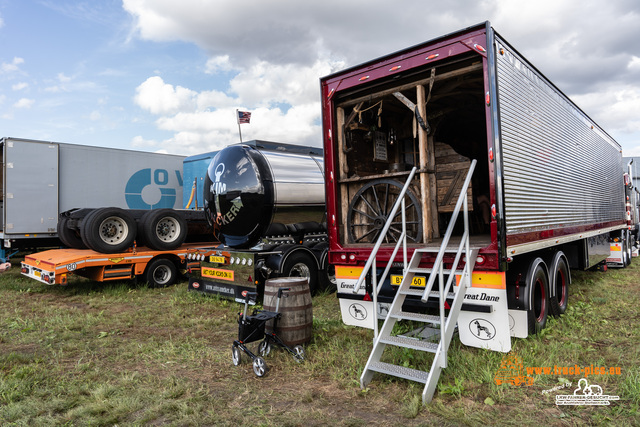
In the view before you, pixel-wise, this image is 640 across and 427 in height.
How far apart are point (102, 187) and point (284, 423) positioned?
35.1 ft

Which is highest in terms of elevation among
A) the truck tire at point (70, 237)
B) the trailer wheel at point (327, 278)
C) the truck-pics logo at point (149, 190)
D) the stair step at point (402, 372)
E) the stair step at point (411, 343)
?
the truck-pics logo at point (149, 190)

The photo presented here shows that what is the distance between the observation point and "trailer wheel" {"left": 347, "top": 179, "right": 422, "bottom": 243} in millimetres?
5656

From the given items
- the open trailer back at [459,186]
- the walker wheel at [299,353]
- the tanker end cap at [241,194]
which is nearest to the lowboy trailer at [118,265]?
the tanker end cap at [241,194]

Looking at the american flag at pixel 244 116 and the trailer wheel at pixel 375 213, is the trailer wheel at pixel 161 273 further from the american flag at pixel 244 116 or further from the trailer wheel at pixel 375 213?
the american flag at pixel 244 116

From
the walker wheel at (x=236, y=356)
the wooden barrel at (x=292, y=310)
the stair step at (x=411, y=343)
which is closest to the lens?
the stair step at (x=411, y=343)

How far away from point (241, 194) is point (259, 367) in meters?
3.68

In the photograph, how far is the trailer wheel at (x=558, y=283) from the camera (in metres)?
5.66

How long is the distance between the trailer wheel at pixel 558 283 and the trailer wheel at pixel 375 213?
5.99 feet

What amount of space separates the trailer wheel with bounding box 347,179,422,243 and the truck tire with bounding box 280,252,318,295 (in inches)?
66.6

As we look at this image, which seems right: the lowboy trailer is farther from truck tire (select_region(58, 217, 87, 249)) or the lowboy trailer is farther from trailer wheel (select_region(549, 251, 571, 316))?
trailer wheel (select_region(549, 251, 571, 316))

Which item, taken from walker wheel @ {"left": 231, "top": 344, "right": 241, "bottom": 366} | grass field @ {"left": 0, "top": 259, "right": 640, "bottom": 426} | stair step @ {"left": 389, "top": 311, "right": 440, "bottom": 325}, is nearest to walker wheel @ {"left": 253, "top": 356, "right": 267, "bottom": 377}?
grass field @ {"left": 0, "top": 259, "right": 640, "bottom": 426}

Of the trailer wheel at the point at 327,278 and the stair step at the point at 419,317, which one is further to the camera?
the trailer wheel at the point at 327,278

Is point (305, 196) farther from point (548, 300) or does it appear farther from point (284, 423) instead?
point (284, 423)

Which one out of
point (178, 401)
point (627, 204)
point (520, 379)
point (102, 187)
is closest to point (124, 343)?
point (178, 401)
